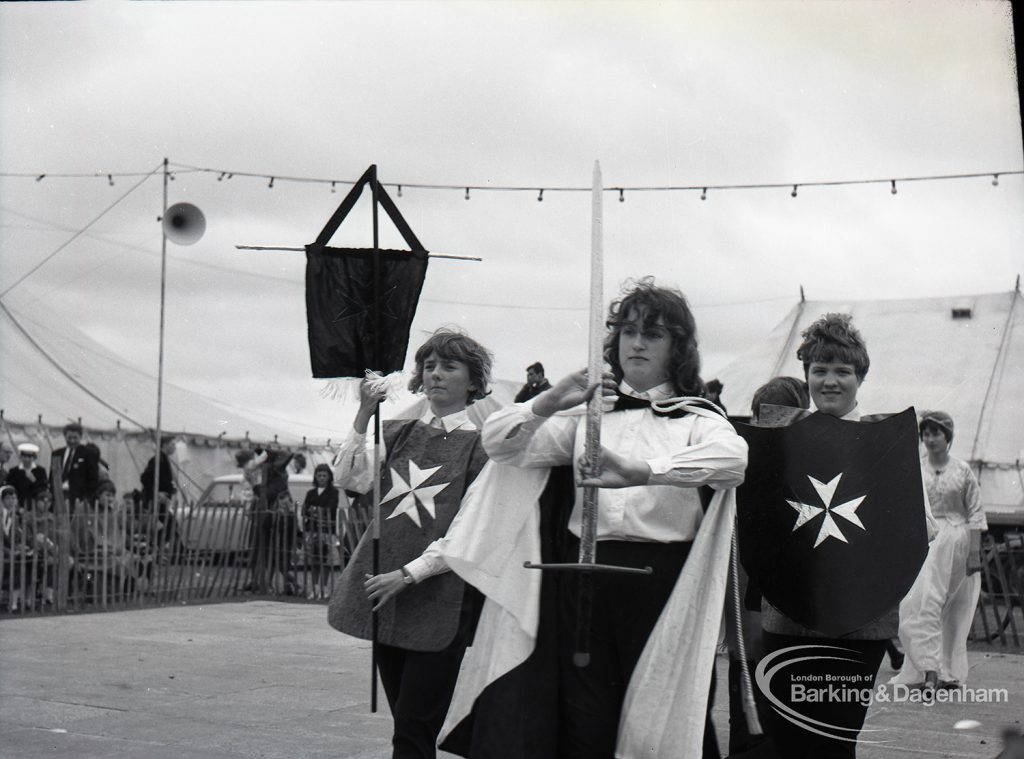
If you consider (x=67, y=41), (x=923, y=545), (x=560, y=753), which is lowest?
(x=560, y=753)

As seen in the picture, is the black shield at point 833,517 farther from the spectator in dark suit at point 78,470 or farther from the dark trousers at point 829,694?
the spectator in dark suit at point 78,470

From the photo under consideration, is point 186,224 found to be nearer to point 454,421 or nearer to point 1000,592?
point 454,421

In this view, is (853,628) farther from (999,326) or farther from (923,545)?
(999,326)

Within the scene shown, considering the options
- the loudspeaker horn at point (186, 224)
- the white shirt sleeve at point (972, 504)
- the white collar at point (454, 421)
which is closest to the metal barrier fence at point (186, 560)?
the white shirt sleeve at point (972, 504)

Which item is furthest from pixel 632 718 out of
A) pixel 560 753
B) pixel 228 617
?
pixel 228 617

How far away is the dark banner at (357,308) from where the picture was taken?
13.6ft

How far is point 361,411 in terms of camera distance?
13.6 ft

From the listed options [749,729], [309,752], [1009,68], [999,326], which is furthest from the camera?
[999,326]

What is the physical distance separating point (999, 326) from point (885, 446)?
9.57 metres

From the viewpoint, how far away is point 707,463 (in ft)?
9.94

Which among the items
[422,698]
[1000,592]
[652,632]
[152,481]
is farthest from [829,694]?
[152,481]

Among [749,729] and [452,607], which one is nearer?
[749,729]

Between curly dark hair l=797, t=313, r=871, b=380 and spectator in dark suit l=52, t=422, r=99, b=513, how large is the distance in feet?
31.9

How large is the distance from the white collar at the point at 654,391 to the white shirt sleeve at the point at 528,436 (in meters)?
0.17
